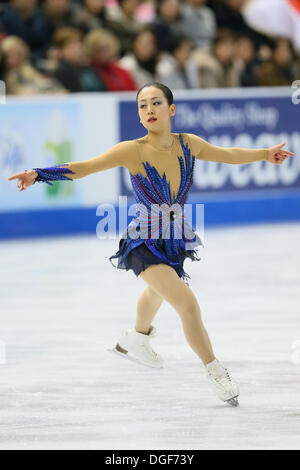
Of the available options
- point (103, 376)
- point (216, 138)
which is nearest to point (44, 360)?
point (103, 376)

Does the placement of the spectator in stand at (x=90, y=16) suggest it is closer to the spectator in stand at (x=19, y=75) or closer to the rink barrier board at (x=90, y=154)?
the spectator in stand at (x=19, y=75)

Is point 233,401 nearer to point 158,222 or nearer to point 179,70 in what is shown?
point 158,222

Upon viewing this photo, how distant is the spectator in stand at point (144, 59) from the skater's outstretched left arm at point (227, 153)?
6.36 metres

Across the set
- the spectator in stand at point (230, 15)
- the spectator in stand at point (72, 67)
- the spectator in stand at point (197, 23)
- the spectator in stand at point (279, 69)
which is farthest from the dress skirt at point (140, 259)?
the spectator in stand at point (230, 15)

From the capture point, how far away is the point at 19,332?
556 centimetres

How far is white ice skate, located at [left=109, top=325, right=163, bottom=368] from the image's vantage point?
4.67 metres

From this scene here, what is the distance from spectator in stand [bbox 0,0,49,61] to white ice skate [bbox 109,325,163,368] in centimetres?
608

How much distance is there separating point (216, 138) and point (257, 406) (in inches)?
251

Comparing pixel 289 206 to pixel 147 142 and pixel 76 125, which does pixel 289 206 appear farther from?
pixel 147 142

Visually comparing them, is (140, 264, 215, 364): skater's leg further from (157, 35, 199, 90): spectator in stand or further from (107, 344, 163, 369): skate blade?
(157, 35, 199, 90): spectator in stand

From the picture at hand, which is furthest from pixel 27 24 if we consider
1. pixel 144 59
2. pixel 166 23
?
pixel 166 23

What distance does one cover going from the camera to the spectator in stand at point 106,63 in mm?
10094

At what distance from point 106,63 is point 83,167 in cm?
637

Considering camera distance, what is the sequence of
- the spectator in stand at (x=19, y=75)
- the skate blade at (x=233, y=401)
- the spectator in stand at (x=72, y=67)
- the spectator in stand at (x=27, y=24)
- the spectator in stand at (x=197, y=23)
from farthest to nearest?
1. the spectator in stand at (x=197, y=23)
2. the spectator in stand at (x=27, y=24)
3. the spectator in stand at (x=72, y=67)
4. the spectator in stand at (x=19, y=75)
5. the skate blade at (x=233, y=401)
